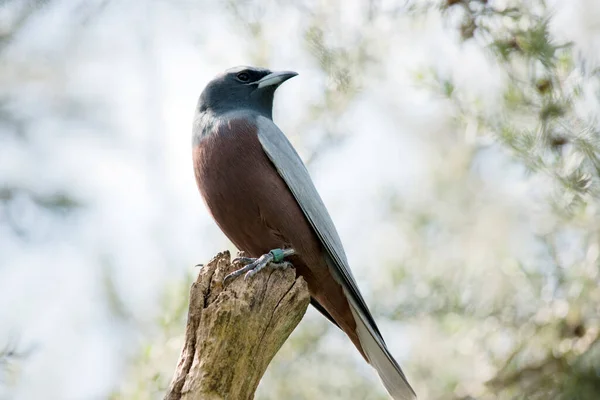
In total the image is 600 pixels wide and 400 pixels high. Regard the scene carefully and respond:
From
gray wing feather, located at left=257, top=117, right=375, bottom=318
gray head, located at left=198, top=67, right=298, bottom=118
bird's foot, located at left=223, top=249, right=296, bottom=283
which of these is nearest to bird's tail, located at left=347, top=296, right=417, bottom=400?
gray wing feather, located at left=257, top=117, right=375, bottom=318

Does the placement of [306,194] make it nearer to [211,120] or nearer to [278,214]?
[278,214]

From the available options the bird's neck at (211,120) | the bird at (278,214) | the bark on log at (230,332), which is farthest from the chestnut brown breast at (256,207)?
the bark on log at (230,332)

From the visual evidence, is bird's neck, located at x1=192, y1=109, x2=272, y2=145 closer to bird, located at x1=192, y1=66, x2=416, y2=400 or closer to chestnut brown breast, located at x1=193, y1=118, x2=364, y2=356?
bird, located at x1=192, y1=66, x2=416, y2=400

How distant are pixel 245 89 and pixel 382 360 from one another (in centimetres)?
259

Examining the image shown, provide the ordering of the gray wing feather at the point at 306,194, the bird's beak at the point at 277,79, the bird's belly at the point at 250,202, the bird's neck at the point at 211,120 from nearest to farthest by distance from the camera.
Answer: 1. the bird's belly at the point at 250,202
2. the gray wing feather at the point at 306,194
3. the bird's neck at the point at 211,120
4. the bird's beak at the point at 277,79

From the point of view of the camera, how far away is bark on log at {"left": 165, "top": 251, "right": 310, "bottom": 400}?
4293mm

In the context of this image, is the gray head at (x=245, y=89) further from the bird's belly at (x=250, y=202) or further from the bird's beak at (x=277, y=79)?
the bird's belly at (x=250, y=202)

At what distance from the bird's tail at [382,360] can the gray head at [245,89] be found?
200cm

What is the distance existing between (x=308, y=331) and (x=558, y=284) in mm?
2966

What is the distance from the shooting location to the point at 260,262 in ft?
16.6

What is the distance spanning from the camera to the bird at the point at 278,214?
5.91 meters

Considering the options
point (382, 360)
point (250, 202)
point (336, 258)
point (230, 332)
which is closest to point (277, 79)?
point (250, 202)

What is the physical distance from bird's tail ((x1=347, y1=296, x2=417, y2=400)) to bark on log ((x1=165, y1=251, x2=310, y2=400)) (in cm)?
140

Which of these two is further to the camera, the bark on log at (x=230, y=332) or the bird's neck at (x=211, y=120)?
the bird's neck at (x=211, y=120)
